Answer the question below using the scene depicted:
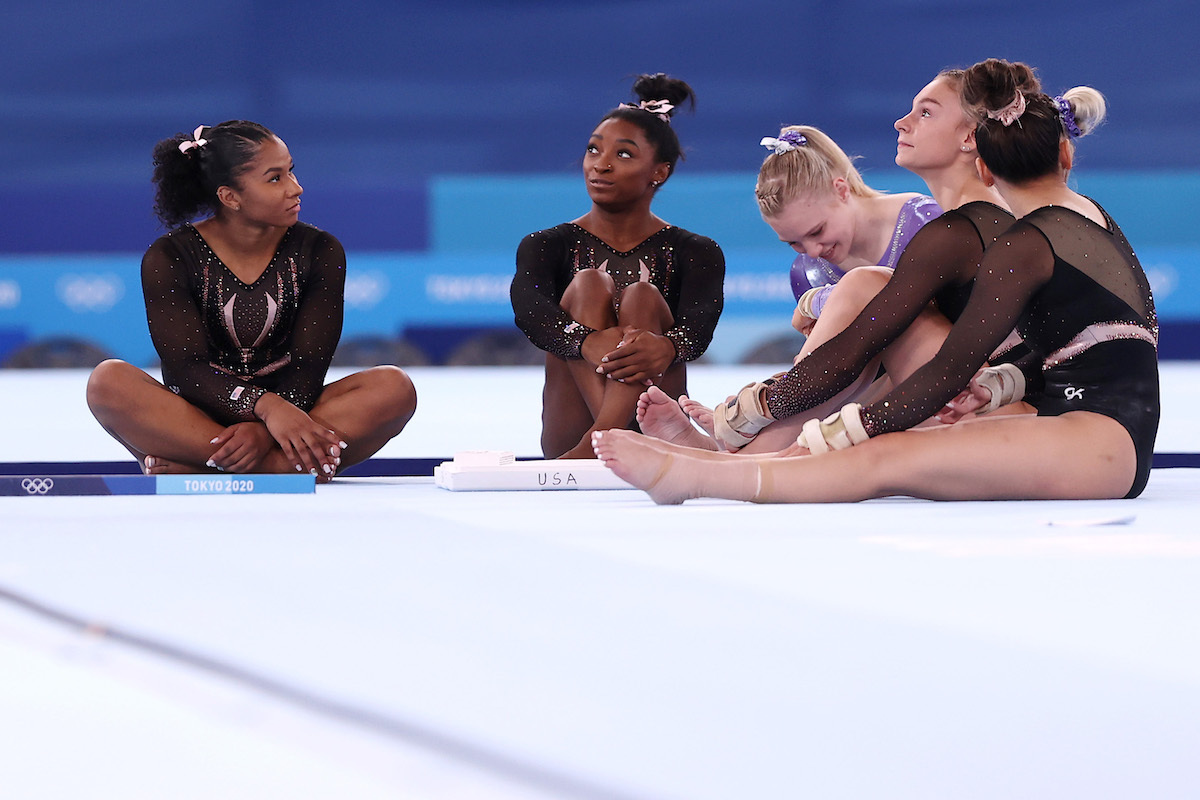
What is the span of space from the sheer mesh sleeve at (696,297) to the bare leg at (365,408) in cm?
62

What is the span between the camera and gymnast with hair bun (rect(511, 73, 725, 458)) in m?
2.62

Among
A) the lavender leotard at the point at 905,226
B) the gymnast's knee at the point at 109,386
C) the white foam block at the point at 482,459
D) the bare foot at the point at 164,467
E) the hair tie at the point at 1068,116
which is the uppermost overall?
the hair tie at the point at 1068,116

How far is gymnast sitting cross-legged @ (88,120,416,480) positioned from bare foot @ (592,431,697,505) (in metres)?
0.73

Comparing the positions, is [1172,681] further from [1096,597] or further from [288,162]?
[288,162]

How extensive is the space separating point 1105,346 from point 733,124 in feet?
17.0

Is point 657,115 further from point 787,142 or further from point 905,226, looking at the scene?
point 905,226

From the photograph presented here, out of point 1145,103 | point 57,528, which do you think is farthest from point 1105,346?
point 1145,103

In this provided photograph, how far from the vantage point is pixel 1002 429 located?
1845 mm

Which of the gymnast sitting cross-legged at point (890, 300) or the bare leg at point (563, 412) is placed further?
the bare leg at point (563, 412)

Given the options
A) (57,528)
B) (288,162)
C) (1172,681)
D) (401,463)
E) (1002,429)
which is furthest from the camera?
(401,463)

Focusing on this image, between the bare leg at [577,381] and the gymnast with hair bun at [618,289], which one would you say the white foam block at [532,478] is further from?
the bare leg at [577,381]

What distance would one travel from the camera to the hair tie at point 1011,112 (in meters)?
1.88

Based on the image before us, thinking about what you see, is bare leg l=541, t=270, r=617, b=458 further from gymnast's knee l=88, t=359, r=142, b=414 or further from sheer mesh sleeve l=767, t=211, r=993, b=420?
gymnast's knee l=88, t=359, r=142, b=414

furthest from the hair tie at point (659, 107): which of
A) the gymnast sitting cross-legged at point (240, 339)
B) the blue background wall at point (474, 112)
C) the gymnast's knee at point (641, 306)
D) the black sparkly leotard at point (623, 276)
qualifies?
the blue background wall at point (474, 112)
